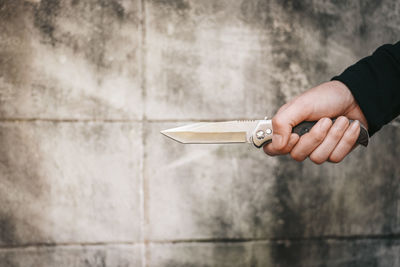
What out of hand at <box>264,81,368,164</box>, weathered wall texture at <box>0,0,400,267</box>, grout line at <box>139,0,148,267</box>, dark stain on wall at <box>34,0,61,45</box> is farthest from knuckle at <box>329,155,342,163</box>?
dark stain on wall at <box>34,0,61,45</box>

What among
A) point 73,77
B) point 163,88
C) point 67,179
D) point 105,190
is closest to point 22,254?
point 67,179

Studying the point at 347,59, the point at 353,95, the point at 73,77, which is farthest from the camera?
the point at 347,59

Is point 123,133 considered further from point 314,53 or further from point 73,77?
point 314,53

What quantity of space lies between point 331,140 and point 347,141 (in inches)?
2.7

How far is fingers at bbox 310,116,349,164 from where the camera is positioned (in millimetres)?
1040

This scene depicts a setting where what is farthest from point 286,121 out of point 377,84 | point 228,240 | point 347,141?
point 228,240

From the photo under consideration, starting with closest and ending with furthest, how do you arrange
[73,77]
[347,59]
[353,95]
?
[353,95], [73,77], [347,59]

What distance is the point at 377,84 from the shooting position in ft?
3.45

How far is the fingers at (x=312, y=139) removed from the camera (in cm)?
104

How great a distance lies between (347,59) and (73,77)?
5.54 feet

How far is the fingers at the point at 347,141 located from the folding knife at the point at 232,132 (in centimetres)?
3

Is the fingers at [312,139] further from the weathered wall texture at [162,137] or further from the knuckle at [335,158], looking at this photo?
the weathered wall texture at [162,137]

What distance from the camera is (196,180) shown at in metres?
1.62

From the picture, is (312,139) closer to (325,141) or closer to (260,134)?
(325,141)
